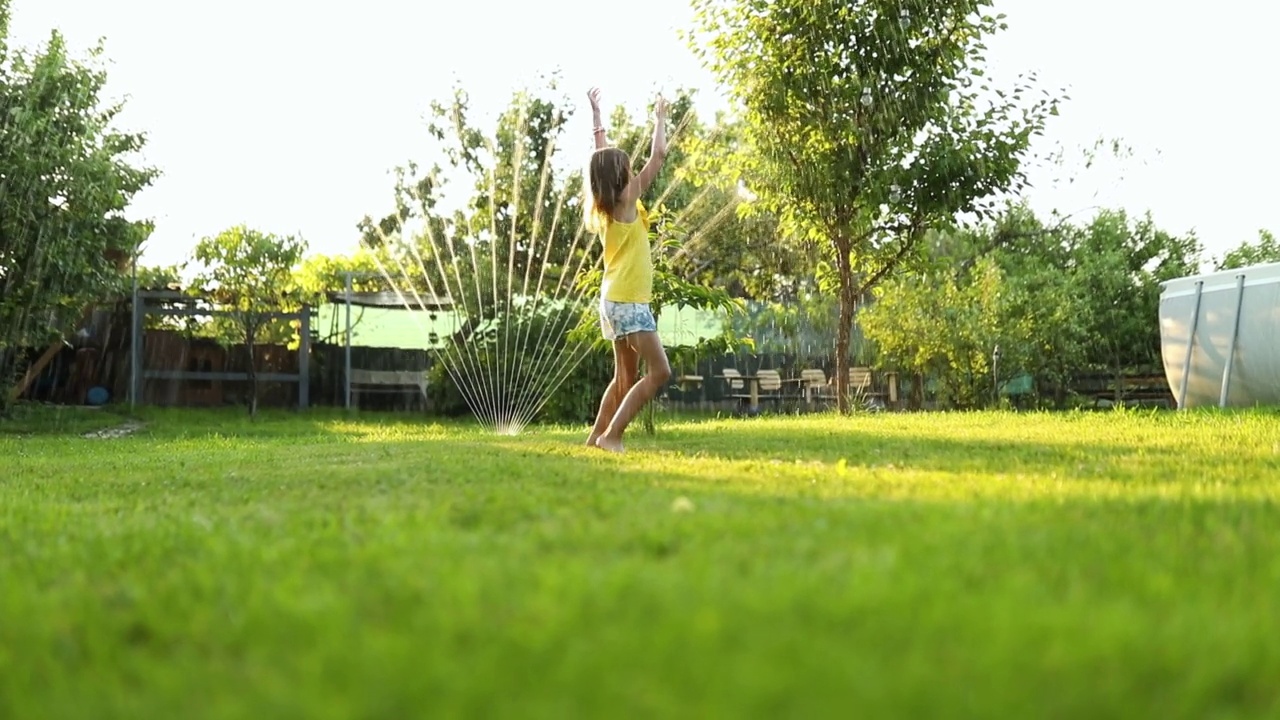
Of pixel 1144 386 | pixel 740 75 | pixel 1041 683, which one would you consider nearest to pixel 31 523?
pixel 1041 683

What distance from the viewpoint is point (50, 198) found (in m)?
14.0

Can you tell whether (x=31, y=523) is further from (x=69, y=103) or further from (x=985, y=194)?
(x=69, y=103)

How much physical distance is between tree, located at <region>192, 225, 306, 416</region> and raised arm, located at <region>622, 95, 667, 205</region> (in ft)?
35.1

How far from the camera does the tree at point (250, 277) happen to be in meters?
15.8

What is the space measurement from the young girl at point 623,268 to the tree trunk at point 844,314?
7.29 meters

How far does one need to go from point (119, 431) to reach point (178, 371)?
10.4 ft

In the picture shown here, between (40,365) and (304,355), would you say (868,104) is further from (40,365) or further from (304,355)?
(40,365)

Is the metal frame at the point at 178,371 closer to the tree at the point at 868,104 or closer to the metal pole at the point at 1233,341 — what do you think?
the tree at the point at 868,104

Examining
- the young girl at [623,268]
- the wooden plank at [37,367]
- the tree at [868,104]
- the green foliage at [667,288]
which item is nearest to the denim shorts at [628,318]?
the young girl at [623,268]

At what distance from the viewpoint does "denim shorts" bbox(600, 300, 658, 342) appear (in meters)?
6.35

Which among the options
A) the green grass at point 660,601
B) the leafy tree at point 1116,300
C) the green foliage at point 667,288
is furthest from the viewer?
the leafy tree at point 1116,300

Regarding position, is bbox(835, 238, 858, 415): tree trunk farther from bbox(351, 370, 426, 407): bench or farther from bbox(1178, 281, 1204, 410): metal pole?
bbox(351, 370, 426, 407): bench

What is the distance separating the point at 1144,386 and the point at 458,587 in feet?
70.9

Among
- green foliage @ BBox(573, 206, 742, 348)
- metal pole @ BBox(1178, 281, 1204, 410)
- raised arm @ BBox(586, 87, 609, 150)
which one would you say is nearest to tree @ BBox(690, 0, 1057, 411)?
metal pole @ BBox(1178, 281, 1204, 410)
